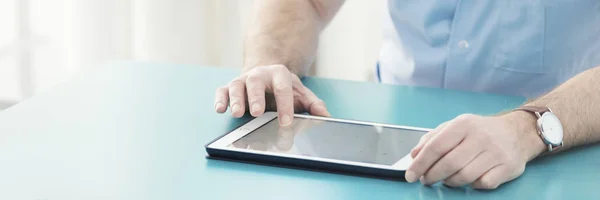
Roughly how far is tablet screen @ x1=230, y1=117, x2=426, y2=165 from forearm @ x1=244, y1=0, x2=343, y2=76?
0.96 feet

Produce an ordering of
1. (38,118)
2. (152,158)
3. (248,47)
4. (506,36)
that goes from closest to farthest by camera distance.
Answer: (152,158), (38,118), (506,36), (248,47)

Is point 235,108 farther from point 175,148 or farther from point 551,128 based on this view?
point 551,128

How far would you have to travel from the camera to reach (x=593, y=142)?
3.23 feet

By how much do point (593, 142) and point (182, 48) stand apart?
1.32 m

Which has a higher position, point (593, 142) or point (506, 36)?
point (506, 36)

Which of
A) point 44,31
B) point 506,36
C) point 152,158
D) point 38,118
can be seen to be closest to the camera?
point 152,158

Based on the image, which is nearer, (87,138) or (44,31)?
(87,138)

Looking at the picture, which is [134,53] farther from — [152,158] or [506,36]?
[152,158]

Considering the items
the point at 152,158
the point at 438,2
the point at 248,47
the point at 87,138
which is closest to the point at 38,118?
the point at 87,138

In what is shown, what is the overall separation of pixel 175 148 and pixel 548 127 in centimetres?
40

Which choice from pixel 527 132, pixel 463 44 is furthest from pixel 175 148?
pixel 463 44

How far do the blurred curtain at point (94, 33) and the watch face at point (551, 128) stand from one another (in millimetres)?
1279

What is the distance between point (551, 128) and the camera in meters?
0.93

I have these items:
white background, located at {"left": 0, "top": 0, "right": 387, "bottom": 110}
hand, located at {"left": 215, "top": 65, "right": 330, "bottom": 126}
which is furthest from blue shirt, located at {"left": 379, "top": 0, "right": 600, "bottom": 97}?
white background, located at {"left": 0, "top": 0, "right": 387, "bottom": 110}
